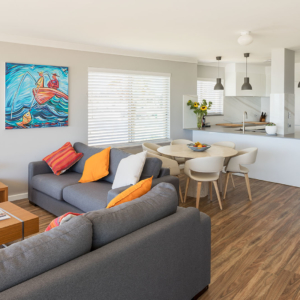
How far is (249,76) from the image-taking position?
26.5 feet

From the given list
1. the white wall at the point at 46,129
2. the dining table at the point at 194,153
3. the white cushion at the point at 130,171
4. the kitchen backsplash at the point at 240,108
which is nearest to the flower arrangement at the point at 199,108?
the white wall at the point at 46,129

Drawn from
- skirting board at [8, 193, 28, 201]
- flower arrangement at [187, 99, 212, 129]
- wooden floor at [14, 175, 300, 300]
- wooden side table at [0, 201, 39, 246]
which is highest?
flower arrangement at [187, 99, 212, 129]

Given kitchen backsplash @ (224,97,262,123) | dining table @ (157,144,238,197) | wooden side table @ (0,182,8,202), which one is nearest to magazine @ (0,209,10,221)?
wooden side table @ (0,182,8,202)

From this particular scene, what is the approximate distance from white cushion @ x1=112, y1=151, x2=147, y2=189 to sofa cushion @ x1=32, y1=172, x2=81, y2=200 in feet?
2.67

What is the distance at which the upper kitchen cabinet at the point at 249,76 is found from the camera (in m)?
7.87

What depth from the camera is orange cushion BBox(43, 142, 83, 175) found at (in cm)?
464

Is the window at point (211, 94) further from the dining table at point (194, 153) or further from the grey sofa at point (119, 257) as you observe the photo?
the grey sofa at point (119, 257)

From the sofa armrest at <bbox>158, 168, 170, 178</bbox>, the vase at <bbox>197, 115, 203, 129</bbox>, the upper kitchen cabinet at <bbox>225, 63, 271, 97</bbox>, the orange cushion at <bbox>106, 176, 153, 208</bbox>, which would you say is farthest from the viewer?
the upper kitchen cabinet at <bbox>225, 63, 271, 97</bbox>

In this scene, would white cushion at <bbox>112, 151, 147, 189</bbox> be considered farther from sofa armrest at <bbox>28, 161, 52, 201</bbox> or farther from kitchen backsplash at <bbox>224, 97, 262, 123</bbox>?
kitchen backsplash at <bbox>224, 97, 262, 123</bbox>

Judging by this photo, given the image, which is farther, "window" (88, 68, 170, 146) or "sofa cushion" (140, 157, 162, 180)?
"window" (88, 68, 170, 146)

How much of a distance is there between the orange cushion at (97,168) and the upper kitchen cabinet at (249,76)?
4773 mm

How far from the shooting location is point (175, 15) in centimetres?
358

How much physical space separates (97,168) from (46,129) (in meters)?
1.36

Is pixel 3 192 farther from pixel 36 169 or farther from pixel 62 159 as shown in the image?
pixel 62 159
